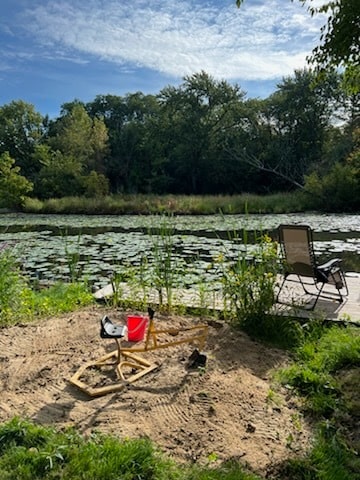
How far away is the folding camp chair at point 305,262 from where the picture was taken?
13.3 feet

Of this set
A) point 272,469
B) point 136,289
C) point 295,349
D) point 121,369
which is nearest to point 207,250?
point 136,289

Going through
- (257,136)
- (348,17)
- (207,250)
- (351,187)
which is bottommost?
(207,250)

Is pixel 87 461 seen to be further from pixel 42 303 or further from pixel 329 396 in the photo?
pixel 42 303

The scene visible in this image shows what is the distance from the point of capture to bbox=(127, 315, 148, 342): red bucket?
2932 millimetres

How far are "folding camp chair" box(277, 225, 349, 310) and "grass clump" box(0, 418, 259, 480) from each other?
2.50 metres

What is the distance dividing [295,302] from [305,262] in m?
0.42

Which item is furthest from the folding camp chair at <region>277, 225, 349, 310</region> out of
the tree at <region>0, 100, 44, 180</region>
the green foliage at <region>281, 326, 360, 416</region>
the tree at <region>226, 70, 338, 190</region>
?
the tree at <region>0, 100, 44, 180</region>

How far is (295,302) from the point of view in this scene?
13.4 feet

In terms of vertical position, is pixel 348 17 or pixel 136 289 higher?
pixel 348 17

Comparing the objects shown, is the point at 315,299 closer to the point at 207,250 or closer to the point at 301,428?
the point at 301,428

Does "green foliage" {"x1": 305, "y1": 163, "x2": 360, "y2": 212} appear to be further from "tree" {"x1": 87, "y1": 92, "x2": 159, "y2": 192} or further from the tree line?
"tree" {"x1": 87, "y1": 92, "x2": 159, "y2": 192}

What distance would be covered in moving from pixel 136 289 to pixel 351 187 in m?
15.6

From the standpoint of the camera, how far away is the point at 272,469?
175 cm

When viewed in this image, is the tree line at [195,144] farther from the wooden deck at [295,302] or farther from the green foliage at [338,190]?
the wooden deck at [295,302]
